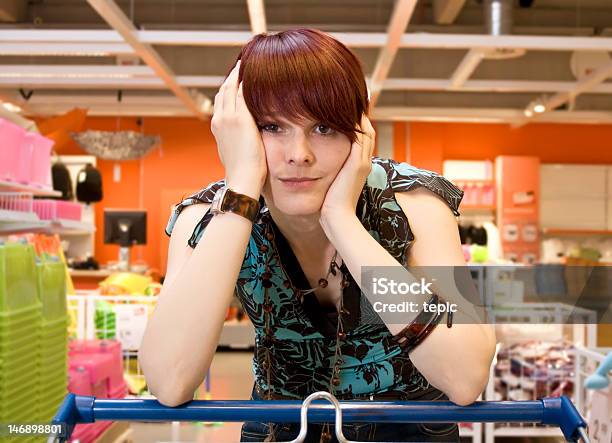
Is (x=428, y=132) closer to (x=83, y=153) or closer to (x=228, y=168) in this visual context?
(x=83, y=153)

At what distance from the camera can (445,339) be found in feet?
3.48

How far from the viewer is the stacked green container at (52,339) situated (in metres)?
2.50

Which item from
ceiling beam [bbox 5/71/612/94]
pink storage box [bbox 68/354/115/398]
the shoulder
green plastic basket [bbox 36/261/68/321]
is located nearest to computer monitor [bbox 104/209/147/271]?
ceiling beam [bbox 5/71/612/94]

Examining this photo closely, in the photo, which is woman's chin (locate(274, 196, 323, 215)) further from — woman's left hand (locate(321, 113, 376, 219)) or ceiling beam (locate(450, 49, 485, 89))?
ceiling beam (locate(450, 49, 485, 89))

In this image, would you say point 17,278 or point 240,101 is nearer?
point 240,101

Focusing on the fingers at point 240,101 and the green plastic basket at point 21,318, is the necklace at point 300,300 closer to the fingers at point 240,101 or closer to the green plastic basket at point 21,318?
the fingers at point 240,101

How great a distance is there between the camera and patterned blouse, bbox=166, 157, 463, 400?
125 cm

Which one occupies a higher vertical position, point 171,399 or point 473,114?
point 473,114

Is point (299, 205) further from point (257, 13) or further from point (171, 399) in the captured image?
point (257, 13)

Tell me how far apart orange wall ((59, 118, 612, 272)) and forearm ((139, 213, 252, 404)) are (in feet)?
30.6

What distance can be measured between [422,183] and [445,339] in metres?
0.32

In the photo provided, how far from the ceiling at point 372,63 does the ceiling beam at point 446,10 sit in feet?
0.04

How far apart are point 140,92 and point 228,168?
9250 millimetres

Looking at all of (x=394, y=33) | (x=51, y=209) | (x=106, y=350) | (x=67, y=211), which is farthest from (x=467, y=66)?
(x=106, y=350)
